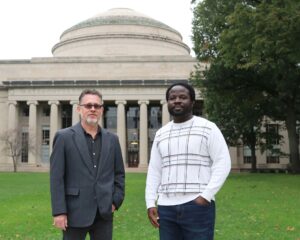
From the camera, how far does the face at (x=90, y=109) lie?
6114mm

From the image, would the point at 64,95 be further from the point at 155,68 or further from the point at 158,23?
the point at 158,23

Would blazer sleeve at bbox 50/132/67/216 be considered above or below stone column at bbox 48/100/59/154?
below

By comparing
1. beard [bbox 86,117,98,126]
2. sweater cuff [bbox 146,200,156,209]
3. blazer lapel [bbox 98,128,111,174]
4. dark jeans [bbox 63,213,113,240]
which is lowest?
dark jeans [bbox 63,213,113,240]

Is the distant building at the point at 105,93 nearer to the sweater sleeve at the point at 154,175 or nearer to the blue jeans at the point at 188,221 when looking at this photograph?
the sweater sleeve at the point at 154,175

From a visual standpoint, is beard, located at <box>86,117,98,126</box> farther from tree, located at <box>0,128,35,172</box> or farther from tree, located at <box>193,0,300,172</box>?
tree, located at <box>0,128,35,172</box>

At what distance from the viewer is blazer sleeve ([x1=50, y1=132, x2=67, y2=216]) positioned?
5.70 m

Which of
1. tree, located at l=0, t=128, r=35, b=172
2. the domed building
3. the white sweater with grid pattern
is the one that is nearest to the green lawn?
the white sweater with grid pattern

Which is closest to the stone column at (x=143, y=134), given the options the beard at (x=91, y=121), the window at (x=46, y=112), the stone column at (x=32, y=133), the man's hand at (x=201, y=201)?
the window at (x=46, y=112)

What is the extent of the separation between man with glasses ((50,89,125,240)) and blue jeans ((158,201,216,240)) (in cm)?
79

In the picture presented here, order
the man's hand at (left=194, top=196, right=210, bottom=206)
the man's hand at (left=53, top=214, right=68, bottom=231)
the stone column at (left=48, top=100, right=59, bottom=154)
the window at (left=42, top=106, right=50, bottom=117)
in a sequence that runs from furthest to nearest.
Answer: the window at (left=42, top=106, right=50, bottom=117), the stone column at (left=48, top=100, right=59, bottom=154), the man's hand at (left=53, top=214, right=68, bottom=231), the man's hand at (left=194, top=196, right=210, bottom=206)

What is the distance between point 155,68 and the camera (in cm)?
7844

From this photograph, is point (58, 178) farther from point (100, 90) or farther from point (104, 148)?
point (100, 90)

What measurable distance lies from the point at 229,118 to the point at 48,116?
118 ft

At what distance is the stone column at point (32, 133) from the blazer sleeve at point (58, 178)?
6978 centimetres
